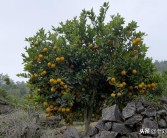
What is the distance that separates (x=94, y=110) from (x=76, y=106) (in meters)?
0.61

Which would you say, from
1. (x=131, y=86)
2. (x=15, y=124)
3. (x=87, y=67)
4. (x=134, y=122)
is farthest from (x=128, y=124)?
(x=15, y=124)

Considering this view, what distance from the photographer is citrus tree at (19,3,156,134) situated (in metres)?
7.95

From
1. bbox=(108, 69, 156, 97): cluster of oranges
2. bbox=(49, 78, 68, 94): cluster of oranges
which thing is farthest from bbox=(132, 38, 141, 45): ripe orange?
bbox=(49, 78, 68, 94): cluster of oranges

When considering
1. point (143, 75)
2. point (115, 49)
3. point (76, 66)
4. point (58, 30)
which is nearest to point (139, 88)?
point (143, 75)

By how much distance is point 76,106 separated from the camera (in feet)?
29.2

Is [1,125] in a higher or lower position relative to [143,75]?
lower

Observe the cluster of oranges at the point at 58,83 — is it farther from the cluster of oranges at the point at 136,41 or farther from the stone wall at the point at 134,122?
the cluster of oranges at the point at 136,41

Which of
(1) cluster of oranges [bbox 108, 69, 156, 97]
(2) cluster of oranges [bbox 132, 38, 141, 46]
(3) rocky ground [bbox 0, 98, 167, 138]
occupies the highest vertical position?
(2) cluster of oranges [bbox 132, 38, 141, 46]

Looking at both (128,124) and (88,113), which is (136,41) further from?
(88,113)

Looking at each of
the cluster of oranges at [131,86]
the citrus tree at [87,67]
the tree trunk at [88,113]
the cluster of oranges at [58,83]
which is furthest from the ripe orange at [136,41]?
the cluster of oranges at [58,83]

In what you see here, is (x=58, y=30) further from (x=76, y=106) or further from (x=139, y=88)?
(x=139, y=88)

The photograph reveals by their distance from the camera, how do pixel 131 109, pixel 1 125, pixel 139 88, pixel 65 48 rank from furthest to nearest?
pixel 1 125
pixel 65 48
pixel 139 88
pixel 131 109

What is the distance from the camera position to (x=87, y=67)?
27.6 feet

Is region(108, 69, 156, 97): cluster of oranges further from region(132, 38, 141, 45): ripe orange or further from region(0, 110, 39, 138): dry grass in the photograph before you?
region(0, 110, 39, 138): dry grass
